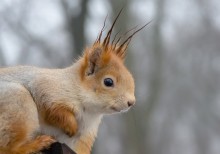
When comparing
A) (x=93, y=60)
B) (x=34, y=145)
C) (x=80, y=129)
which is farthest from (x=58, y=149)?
(x=93, y=60)

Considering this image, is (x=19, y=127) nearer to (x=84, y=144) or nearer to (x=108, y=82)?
(x=84, y=144)

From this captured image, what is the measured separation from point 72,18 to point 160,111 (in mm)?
10117

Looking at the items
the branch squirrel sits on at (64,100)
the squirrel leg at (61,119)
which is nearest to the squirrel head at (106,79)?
the branch squirrel sits on at (64,100)

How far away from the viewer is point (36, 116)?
136 inches

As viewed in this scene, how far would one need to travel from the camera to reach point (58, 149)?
131 inches

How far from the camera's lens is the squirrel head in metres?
3.58

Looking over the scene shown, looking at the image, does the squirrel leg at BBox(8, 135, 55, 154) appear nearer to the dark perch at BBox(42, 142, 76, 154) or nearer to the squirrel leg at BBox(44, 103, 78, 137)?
the dark perch at BBox(42, 142, 76, 154)

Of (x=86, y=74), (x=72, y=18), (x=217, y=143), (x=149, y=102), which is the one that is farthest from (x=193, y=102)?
(x=86, y=74)

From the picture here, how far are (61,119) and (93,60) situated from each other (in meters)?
0.42

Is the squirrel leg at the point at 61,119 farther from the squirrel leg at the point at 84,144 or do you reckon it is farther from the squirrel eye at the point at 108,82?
the squirrel eye at the point at 108,82

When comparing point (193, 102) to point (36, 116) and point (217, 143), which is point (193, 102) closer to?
point (217, 143)

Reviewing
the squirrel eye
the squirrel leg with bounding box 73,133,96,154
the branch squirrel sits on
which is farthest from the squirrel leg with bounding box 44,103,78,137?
the squirrel eye

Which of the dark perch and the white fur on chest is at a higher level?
the white fur on chest

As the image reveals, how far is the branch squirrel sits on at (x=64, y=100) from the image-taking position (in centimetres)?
341
